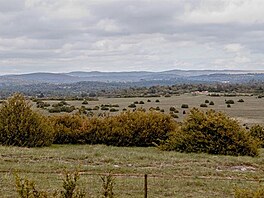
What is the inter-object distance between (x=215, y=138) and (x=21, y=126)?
8.05 meters

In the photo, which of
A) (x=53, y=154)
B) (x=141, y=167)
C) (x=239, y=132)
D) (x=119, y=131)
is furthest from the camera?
(x=119, y=131)

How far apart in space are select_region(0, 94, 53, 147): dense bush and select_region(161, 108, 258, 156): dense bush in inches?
228

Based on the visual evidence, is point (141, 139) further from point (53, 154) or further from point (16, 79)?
point (16, 79)

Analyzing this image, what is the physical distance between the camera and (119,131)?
75.7 ft

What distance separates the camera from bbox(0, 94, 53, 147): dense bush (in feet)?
69.4

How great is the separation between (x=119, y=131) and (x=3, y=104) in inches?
209

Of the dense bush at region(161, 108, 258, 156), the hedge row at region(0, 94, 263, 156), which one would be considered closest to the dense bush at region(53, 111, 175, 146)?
the hedge row at region(0, 94, 263, 156)

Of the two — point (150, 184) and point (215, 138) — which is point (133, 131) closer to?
point (215, 138)

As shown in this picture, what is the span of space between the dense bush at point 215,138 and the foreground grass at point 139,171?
1.15 m

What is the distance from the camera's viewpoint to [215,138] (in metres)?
19.6

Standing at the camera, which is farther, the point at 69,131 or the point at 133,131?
the point at 69,131

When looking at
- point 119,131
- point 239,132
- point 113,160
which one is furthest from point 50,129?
point 239,132

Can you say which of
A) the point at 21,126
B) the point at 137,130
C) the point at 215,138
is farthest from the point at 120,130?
the point at 215,138

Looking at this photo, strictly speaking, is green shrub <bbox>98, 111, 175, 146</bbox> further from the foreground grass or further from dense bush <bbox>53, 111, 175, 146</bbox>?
the foreground grass
